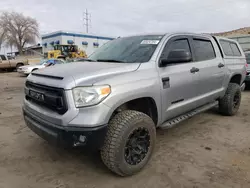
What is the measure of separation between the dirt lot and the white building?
3509 centimetres

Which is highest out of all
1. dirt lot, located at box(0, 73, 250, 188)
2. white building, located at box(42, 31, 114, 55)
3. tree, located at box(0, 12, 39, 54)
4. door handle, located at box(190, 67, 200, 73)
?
tree, located at box(0, 12, 39, 54)

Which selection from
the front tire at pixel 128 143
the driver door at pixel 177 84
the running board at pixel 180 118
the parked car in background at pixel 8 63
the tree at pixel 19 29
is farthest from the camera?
the tree at pixel 19 29

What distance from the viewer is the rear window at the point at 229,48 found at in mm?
4909

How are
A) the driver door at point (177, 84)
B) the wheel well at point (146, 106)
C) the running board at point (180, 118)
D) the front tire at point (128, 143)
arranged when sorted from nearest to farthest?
the front tire at point (128, 143) → the wheel well at point (146, 106) → the driver door at point (177, 84) → the running board at point (180, 118)

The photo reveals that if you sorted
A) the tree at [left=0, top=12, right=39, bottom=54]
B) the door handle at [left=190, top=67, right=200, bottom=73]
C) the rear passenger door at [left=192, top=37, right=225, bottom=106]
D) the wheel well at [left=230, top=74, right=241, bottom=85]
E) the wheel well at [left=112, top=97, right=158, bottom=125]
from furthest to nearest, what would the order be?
1. the tree at [left=0, top=12, right=39, bottom=54]
2. the wheel well at [left=230, top=74, right=241, bottom=85]
3. the rear passenger door at [left=192, top=37, right=225, bottom=106]
4. the door handle at [left=190, top=67, right=200, bottom=73]
5. the wheel well at [left=112, top=97, right=158, bottom=125]

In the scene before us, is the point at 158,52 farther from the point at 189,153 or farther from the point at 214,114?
the point at 214,114

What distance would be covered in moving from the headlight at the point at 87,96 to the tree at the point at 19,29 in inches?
2600

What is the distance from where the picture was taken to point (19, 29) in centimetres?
6031

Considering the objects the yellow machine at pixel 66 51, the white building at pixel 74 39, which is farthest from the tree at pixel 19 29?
the yellow machine at pixel 66 51

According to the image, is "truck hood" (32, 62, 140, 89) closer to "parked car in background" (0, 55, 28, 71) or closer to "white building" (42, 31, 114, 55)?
"parked car in background" (0, 55, 28, 71)

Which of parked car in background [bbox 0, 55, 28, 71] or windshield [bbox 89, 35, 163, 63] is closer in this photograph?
windshield [bbox 89, 35, 163, 63]

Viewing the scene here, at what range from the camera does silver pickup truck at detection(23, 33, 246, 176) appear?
2371mm

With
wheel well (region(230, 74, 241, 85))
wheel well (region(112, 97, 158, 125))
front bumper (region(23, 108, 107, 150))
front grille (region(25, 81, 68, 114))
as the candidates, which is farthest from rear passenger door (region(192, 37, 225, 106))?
front grille (region(25, 81, 68, 114))

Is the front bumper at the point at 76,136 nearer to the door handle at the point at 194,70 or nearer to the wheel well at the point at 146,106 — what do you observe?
the wheel well at the point at 146,106
